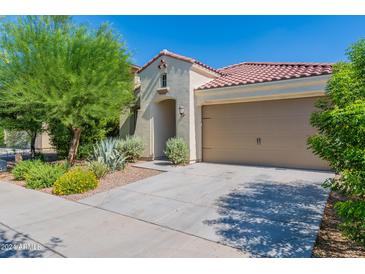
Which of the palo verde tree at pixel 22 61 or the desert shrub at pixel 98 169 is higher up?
the palo verde tree at pixel 22 61

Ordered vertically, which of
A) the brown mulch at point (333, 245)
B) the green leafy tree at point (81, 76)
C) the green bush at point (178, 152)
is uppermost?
the green leafy tree at point (81, 76)

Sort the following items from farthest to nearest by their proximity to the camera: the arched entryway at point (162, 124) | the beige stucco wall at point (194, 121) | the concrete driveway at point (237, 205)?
the arched entryway at point (162, 124) < the beige stucco wall at point (194, 121) < the concrete driveway at point (237, 205)

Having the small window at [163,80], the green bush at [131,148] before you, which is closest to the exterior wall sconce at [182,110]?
the small window at [163,80]

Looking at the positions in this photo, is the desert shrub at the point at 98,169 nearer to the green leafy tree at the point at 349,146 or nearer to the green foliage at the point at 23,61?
the green foliage at the point at 23,61

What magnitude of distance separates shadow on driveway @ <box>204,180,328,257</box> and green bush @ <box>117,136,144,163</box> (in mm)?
6308

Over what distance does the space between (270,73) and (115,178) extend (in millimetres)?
8231

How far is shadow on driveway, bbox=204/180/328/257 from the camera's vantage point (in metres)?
3.81

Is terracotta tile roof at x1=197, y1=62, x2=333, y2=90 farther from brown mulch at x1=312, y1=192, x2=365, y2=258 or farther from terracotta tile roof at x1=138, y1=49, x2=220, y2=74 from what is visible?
brown mulch at x1=312, y1=192, x2=365, y2=258

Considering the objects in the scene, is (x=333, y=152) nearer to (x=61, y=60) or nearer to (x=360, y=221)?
(x=360, y=221)

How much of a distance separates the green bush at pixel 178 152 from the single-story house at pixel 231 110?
1.51ft

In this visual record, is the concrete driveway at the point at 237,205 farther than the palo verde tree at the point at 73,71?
No

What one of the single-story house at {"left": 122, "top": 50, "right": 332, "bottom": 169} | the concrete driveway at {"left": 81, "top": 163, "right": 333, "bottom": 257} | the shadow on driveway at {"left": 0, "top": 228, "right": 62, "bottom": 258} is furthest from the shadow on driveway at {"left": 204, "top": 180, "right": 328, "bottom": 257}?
the single-story house at {"left": 122, "top": 50, "right": 332, "bottom": 169}

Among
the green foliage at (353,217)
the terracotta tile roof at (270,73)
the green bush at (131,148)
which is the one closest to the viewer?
the green foliage at (353,217)

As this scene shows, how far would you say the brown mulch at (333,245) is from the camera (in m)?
3.60
